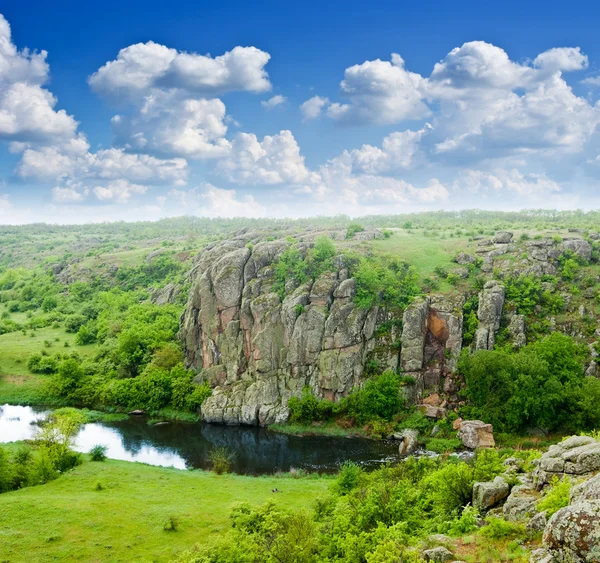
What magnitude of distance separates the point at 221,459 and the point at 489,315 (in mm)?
54114

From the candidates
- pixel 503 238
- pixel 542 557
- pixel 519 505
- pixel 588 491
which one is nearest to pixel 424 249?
pixel 503 238

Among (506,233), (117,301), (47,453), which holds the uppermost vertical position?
(506,233)

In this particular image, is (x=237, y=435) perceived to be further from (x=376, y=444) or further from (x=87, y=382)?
(x=87, y=382)

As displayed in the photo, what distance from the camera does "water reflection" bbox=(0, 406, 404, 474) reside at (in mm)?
71375

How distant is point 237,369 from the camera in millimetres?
96125

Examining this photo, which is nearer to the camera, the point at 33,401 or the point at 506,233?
the point at 33,401

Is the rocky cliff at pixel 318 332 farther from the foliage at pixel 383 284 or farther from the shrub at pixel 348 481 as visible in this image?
the shrub at pixel 348 481

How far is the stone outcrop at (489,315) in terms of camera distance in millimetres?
85250

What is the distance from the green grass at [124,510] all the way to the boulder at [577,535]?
28883mm

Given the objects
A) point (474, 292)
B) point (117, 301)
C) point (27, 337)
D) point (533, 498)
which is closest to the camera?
point (533, 498)

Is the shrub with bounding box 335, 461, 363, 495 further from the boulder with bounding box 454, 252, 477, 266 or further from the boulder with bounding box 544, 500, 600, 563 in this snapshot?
the boulder with bounding box 454, 252, 477, 266

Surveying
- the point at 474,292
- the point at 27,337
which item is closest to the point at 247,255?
the point at 474,292

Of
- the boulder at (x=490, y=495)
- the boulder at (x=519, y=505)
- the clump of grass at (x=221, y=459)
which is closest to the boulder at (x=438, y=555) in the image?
the boulder at (x=519, y=505)

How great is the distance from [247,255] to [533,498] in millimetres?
83189
